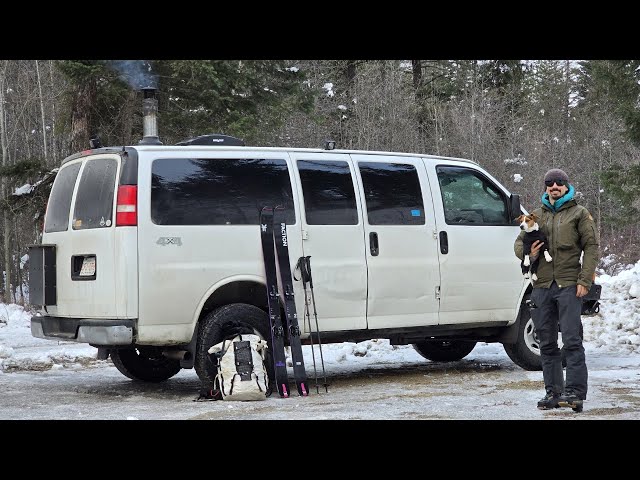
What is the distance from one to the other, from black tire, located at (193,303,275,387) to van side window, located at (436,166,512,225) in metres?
2.44

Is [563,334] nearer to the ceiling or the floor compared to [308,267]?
nearer to the floor

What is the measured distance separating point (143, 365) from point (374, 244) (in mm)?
2740

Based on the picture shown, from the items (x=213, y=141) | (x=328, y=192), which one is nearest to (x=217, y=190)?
(x=213, y=141)

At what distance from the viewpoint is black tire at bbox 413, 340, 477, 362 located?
1133cm

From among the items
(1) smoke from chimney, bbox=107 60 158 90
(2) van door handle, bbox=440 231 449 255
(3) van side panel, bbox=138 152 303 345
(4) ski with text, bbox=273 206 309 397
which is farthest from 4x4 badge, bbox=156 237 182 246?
(1) smoke from chimney, bbox=107 60 158 90

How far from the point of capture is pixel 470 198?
10.1m

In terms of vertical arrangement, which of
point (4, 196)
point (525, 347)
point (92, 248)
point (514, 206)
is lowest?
point (525, 347)

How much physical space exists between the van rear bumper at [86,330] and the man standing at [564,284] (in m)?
3.41

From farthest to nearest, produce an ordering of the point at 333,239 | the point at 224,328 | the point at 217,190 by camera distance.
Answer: the point at 333,239, the point at 217,190, the point at 224,328

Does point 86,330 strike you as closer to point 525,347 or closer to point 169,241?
point 169,241
